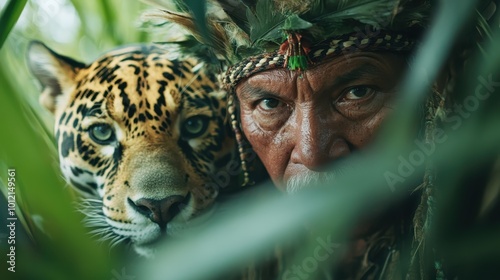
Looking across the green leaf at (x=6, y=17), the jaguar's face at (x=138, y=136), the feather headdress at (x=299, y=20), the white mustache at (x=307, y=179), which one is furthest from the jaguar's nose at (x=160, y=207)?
the green leaf at (x=6, y=17)

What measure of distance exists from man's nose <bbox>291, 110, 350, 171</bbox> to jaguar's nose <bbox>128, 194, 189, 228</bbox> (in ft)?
0.84

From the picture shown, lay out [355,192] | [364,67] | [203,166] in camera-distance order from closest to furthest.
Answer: [355,192]
[364,67]
[203,166]

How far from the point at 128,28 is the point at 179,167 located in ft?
0.97

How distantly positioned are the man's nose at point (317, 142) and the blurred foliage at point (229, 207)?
0.04 meters

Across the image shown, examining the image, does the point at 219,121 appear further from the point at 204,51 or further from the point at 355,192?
the point at 355,192

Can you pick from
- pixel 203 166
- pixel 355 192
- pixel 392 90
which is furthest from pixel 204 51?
pixel 355 192

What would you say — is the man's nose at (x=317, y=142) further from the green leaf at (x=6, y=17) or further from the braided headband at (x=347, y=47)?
the green leaf at (x=6, y=17)

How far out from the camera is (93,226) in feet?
3.99

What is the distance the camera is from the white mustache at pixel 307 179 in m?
1.11

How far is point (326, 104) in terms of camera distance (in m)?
1.12

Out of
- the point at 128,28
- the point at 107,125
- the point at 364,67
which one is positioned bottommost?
the point at 364,67

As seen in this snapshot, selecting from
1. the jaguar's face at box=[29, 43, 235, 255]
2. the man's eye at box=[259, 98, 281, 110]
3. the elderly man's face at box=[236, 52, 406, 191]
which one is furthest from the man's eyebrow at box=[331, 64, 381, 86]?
the jaguar's face at box=[29, 43, 235, 255]

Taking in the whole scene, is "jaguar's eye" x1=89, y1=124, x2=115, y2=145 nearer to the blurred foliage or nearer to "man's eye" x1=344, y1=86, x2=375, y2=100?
the blurred foliage

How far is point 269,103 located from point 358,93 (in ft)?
0.56
